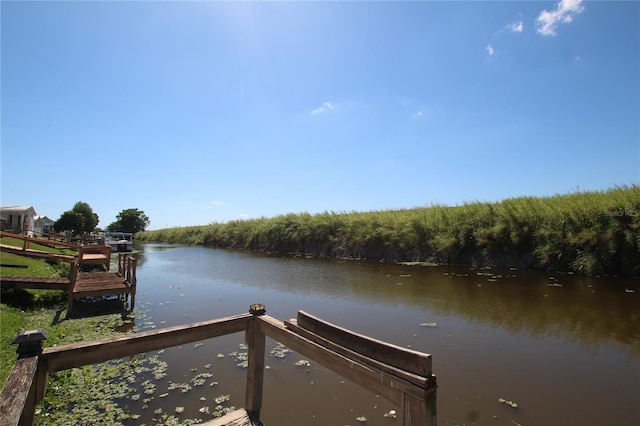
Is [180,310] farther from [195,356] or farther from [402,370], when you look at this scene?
[402,370]

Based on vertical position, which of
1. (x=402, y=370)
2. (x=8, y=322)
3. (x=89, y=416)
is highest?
(x=402, y=370)

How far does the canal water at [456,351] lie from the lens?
391 centimetres

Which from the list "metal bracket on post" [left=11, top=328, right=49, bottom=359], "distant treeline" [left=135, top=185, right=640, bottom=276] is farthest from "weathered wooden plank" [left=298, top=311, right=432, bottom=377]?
"distant treeline" [left=135, top=185, right=640, bottom=276]

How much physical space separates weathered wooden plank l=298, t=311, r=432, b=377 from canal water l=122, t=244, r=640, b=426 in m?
2.00

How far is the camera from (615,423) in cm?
354

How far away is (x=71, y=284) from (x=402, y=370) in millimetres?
9704

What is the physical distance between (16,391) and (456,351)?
225 inches

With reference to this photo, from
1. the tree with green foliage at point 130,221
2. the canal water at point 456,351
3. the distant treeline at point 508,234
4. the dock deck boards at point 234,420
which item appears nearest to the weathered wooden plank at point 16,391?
the dock deck boards at point 234,420

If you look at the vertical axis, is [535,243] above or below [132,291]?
above

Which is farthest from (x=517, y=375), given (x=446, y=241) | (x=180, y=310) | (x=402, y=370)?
(x=446, y=241)

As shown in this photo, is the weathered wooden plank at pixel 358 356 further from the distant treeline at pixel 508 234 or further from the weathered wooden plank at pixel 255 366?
the distant treeline at pixel 508 234

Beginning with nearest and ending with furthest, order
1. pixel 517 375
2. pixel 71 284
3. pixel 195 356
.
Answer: pixel 517 375
pixel 195 356
pixel 71 284

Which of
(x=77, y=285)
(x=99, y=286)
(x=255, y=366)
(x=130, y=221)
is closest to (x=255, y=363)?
(x=255, y=366)

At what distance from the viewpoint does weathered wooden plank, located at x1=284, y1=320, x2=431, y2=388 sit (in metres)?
1.64
